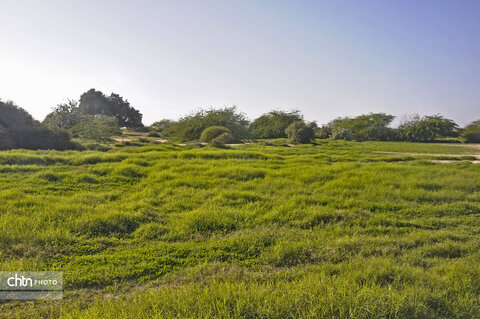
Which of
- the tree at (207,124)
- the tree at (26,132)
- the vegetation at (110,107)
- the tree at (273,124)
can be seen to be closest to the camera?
the tree at (26,132)

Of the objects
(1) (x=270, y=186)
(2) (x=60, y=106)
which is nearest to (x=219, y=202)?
(1) (x=270, y=186)

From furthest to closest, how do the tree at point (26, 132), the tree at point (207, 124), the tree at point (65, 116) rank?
the tree at point (207, 124)
the tree at point (65, 116)
the tree at point (26, 132)

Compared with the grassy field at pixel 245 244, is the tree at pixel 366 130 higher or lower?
higher

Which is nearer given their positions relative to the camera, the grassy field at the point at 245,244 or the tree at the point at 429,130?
the grassy field at the point at 245,244

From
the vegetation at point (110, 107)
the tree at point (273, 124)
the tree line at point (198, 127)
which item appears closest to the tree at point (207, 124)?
the tree line at point (198, 127)

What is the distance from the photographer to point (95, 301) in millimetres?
2473

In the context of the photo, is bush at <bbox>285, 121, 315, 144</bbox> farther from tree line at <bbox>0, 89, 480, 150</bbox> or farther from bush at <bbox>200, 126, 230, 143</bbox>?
bush at <bbox>200, 126, 230, 143</bbox>

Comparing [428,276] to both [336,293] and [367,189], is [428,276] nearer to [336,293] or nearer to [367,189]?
[336,293]

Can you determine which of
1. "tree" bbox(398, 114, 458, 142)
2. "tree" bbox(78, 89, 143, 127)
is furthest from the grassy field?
"tree" bbox(78, 89, 143, 127)

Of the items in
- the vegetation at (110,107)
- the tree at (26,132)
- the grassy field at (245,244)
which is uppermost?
the vegetation at (110,107)

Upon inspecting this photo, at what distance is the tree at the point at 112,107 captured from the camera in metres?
43.1

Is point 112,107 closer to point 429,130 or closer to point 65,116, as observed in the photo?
point 65,116

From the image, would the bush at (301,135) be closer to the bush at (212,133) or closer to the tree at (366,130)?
the bush at (212,133)

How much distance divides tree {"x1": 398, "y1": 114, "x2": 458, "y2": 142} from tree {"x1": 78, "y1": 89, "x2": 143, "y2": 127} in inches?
1661
